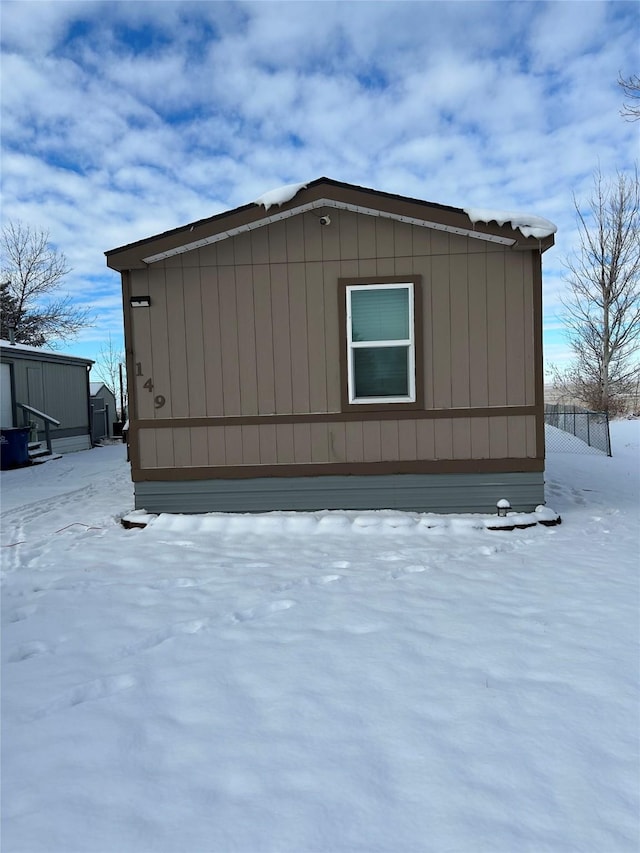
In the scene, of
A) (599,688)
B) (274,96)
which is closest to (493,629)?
(599,688)

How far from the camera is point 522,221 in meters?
5.14

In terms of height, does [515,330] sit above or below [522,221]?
below

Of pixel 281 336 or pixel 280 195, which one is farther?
pixel 281 336

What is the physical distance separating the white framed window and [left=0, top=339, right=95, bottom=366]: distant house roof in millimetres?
10442

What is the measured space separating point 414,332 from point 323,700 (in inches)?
159

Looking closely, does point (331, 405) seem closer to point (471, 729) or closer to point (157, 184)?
point (471, 729)

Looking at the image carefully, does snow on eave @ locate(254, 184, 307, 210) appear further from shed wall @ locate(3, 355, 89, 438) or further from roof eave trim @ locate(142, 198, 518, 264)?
shed wall @ locate(3, 355, 89, 438)

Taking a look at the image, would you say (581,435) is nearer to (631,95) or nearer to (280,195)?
(631,95)

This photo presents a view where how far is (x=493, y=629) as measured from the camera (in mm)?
3014

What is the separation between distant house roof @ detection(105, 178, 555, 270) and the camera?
519 cm

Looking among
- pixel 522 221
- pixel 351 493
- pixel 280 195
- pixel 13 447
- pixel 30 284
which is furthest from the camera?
pixel 30 284

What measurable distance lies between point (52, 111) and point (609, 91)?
12359mm

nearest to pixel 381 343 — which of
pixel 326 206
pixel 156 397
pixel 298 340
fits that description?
pixel 298 340

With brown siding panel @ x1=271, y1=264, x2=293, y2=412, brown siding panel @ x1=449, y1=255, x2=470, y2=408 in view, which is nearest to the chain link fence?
brown siding panel @ x1=449, y1=255, x2=470, y2=408
